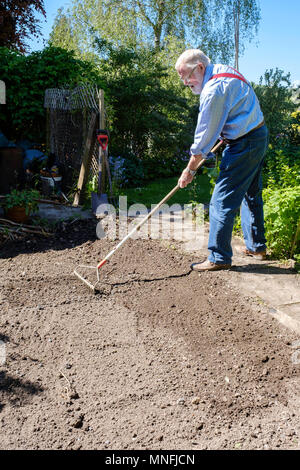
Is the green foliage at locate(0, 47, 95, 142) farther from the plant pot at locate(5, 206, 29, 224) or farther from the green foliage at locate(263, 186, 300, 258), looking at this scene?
the green foliage at locate(263, 186, 300, 258)

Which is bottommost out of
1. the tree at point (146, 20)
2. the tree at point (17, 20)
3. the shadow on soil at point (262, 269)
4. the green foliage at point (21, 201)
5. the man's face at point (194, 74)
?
the shadow on soil at point (262, 269)

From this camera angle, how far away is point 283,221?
3.71 meters

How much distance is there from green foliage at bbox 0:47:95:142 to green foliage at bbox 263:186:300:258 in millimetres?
5077

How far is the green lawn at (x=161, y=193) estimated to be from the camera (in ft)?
21.6

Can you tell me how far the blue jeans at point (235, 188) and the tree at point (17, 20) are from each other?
930 centimetres

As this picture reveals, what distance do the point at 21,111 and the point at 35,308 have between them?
5.57 m

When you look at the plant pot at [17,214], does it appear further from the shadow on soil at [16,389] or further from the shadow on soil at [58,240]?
the shadow on soil at [16,389]

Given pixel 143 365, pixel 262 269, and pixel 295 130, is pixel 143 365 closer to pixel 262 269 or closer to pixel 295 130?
pixel 262 269

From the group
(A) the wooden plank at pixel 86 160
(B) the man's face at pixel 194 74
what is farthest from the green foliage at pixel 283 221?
(A) the wooden plank at pixel 86 160

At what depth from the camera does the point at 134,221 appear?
517 centimetres

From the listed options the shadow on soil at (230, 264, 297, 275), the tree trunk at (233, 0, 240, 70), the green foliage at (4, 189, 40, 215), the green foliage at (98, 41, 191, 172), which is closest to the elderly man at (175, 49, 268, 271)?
the shadow on soil at (230, 264, 297, 275)

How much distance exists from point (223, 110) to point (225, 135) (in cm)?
24

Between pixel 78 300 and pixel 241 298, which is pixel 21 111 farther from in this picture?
pixel 241 298

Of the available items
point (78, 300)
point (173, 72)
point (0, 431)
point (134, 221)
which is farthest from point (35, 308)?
point (173, 72)
